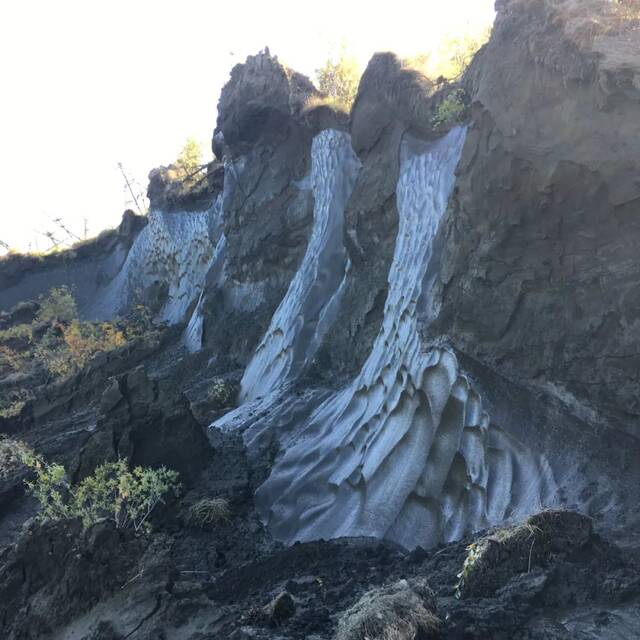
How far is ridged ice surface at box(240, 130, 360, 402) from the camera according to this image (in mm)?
14688

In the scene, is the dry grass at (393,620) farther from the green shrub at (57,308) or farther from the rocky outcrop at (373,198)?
the green shrub at (57,308)

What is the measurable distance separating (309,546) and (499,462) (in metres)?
2.52

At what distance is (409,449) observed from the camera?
29.5 feet

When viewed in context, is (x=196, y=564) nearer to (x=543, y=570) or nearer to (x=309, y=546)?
(x=309, y=546)

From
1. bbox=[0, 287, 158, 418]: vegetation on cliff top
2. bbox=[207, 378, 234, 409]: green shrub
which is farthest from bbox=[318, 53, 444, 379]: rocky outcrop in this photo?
bbox=[0, 287, 158, 418]: vegetation on cliff top

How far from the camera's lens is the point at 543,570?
5.26m

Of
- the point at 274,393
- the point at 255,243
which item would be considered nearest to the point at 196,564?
the point at 274,393

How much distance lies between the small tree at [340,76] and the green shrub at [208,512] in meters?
14.7

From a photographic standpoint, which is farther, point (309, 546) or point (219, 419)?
point (219, 419)

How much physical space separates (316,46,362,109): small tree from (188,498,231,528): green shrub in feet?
48.3

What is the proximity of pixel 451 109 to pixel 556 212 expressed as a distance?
168 inches

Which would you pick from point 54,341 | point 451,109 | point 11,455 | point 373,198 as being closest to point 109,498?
point 11,455

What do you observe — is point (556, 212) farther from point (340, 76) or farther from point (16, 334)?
point (16, 334)

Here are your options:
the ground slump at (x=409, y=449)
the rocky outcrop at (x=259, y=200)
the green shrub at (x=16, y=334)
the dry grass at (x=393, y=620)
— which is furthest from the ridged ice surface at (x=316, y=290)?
the green shrub at (x=16, y=334)
